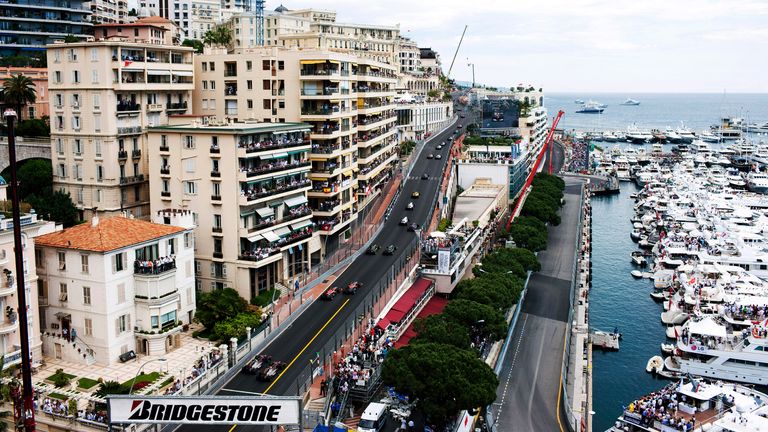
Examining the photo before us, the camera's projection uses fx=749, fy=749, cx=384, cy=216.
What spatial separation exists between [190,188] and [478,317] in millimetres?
31226

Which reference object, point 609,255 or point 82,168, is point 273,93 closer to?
point 82,168

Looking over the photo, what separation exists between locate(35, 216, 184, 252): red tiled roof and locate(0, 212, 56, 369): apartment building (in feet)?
8.00

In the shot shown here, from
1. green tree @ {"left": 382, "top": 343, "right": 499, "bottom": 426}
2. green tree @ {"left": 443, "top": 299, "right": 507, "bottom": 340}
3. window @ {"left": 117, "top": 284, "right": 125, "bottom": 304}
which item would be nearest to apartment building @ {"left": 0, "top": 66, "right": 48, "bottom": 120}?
window @ {"left": 117, "top": 284, "right": 125, "bottom": 304}

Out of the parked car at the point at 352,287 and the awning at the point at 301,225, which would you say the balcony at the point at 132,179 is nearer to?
the awning at the point at 301,225

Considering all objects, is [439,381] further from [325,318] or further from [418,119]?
[418,119]

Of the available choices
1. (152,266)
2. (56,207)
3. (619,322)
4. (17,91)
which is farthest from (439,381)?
(17,91)

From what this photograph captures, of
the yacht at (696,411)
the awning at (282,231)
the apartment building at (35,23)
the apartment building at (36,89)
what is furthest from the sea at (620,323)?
the apartment building at (35,23)

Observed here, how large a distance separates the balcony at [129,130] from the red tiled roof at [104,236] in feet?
67.2

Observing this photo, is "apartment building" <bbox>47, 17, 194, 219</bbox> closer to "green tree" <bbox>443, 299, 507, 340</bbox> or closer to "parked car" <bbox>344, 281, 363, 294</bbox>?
"parked car" <bbox>344, 281, 363, 294</bbox>

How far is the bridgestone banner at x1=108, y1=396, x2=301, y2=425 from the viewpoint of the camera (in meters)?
30.4

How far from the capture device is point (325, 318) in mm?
71500

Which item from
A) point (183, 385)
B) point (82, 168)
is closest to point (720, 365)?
point (183, 385)

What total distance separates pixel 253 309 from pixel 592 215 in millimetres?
114197

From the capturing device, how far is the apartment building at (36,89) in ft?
337
